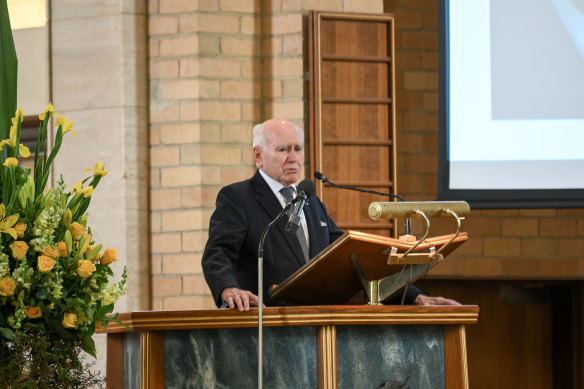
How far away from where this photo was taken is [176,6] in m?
5.68

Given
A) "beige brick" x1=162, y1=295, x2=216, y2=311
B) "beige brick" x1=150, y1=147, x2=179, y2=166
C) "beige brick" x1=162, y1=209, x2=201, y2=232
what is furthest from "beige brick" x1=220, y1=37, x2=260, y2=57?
"beige brick" x1=162, y1=295, x2=216, y2=311

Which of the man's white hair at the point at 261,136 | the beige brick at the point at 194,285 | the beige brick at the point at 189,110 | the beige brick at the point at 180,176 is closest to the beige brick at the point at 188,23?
the beige brick at the point at 189,110

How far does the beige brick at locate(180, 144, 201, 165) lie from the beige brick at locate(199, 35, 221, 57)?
53 cm

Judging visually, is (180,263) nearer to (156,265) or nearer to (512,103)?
(156,265)

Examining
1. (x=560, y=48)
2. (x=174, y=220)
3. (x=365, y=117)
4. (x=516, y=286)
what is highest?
(x=560, y=48)

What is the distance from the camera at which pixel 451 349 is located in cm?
294

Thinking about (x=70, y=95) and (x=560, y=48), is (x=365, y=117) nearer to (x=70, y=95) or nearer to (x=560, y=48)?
(x=560, y=48)

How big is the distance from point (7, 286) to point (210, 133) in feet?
10.7

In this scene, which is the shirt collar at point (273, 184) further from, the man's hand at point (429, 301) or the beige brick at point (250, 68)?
the beige brick at point (250, 68)

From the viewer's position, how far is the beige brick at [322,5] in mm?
5691

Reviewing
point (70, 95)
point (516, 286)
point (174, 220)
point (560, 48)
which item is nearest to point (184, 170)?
point (174, 220)

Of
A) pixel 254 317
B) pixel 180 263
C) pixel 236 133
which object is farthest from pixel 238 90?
pixel 254 317

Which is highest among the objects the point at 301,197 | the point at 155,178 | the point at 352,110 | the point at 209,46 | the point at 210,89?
the point at 209,46

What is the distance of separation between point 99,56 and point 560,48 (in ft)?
8.48
